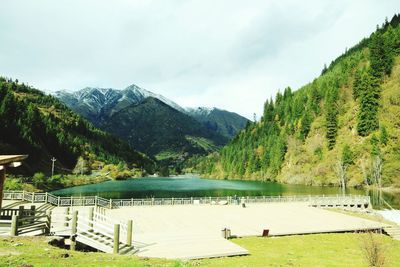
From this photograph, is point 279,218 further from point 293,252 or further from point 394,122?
point 394,122

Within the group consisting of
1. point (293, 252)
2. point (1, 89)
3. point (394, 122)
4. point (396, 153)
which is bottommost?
point (293, 252)

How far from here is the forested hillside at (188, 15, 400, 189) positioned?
331ft

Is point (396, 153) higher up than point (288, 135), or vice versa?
point (288, 135)

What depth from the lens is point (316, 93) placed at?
15575 centimetres

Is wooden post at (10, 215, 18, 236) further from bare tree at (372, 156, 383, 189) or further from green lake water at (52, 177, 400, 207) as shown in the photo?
bare tree at (372, 156, 383, 189)

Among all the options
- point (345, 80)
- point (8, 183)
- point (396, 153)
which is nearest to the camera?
point (8, 183)

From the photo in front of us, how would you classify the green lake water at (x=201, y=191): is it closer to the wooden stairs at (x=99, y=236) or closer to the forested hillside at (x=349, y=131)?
the forested hillside at (x=349, y=131)

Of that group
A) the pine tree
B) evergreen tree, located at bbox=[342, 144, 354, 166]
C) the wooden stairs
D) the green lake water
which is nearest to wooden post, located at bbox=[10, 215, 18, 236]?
the wooden stairs

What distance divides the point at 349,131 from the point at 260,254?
113 metres

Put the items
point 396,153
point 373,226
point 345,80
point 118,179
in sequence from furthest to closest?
point 118,179 < point 345,80 < point 396,153 < point 373,226

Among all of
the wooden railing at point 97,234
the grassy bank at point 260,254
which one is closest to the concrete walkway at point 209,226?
the wooden railing at point 97,234

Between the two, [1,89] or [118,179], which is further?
[118,179]

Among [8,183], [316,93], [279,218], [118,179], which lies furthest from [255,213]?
[118,179]

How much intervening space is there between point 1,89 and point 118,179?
251 ft
